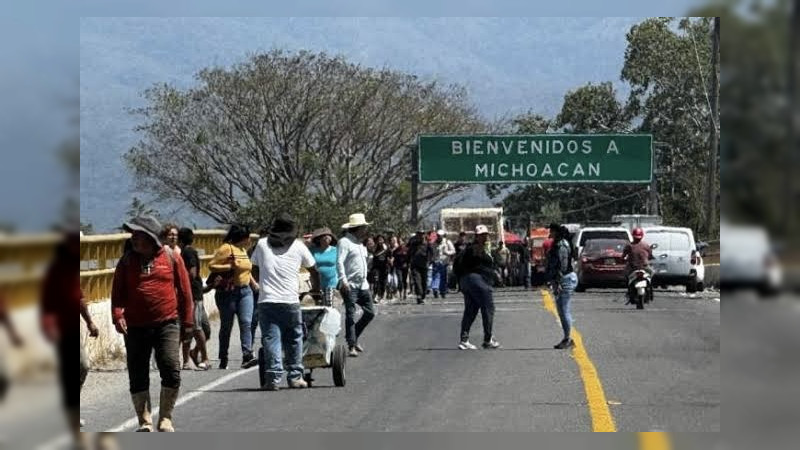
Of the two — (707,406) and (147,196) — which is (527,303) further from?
(707,406)

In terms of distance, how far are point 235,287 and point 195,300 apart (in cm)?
52

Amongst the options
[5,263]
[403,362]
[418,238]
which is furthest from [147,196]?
[5,263]

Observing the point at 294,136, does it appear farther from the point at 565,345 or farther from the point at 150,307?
the point at 150,307

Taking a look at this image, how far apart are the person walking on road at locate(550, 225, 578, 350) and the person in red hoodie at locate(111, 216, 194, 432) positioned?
876cm

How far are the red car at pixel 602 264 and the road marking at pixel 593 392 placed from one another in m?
13.3

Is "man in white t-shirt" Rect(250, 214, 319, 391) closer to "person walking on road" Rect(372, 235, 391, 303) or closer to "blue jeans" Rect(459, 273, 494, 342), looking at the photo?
"blue jeans" Rect(459, 273, 494, 342)

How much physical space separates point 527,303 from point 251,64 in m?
12.0

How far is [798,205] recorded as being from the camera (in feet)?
23.0

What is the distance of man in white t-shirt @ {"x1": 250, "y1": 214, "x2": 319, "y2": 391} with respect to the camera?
Answer: 15.7m

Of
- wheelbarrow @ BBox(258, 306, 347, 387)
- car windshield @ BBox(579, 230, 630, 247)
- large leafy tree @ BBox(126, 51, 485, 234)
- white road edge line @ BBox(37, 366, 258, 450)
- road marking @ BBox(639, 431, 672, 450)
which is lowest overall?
road marking @ BBox(639, 431, 672, 450)

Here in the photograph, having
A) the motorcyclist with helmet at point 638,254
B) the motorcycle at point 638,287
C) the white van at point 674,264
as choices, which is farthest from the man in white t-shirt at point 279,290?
the motorcycle at point 638,287

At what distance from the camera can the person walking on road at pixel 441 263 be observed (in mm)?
36797

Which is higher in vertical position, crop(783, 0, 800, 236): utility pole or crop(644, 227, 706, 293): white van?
crop(783, 0, 800, 236): utility pole

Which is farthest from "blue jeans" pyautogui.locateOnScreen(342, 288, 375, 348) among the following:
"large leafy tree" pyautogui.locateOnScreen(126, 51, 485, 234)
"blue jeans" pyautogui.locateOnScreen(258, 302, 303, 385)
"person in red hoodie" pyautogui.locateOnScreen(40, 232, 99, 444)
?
"person in red hoodie" pyautogui.locateOnScreen(40, 232, 99, 444)
